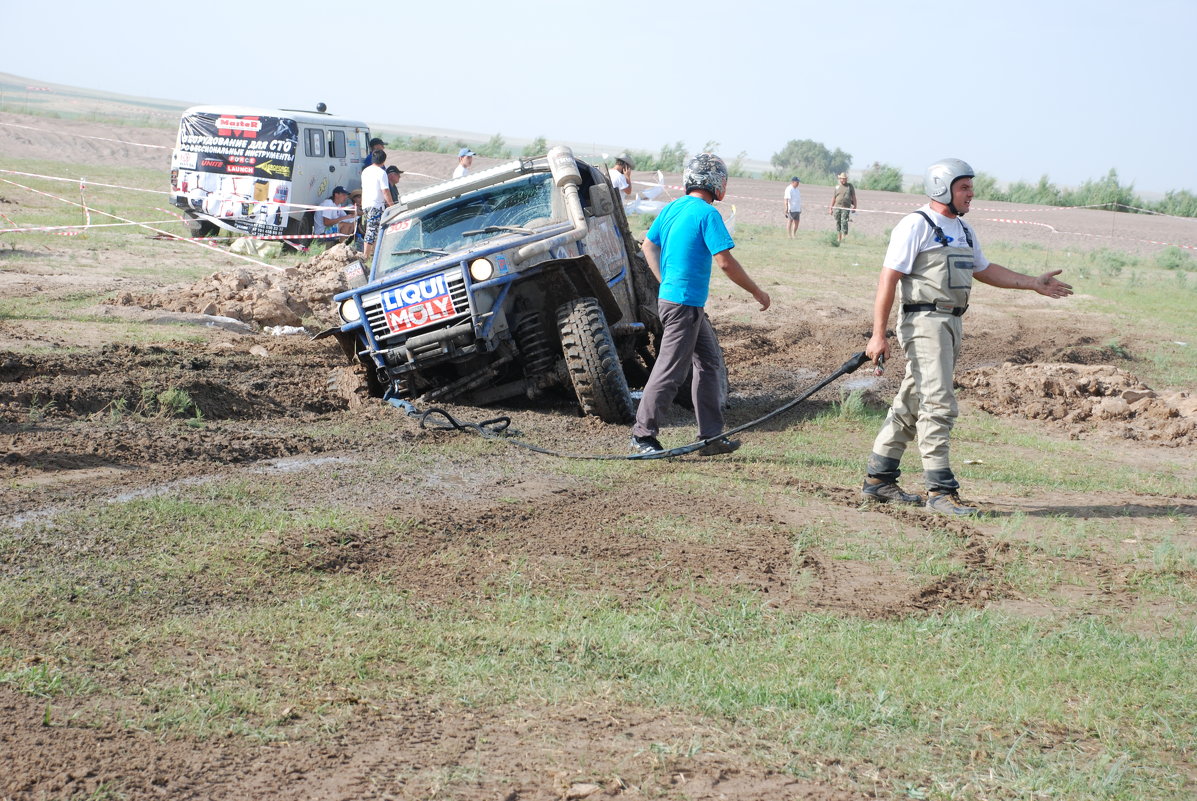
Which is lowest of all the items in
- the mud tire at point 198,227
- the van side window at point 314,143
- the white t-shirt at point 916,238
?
the mud tire at point 198,227

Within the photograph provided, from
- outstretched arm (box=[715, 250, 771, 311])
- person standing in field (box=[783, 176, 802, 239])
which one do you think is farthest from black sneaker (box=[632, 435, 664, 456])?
person standing in field (box=[783, 176, 802, 239])

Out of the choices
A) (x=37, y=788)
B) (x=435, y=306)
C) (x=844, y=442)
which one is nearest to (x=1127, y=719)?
(x=37, y=788)

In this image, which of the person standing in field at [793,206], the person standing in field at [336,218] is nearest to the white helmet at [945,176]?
the person standing in field at [336,218]

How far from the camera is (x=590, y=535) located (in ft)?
19.1

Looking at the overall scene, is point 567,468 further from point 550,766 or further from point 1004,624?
point 550,766

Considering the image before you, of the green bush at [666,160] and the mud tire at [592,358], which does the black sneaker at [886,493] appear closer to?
the mud tire at [592,358]

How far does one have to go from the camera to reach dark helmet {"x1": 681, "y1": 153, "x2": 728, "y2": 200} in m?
7.31

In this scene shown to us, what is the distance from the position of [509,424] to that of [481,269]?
1.17 m

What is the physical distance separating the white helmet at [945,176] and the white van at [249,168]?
15.9 meters

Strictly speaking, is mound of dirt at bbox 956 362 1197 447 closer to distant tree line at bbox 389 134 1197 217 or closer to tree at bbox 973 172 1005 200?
distant tree line at bbox 389 134 1197 217

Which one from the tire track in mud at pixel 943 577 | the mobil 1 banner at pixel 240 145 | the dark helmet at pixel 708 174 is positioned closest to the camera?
the tire track in mud at pixel 943 577

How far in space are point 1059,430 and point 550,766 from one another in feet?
23.6

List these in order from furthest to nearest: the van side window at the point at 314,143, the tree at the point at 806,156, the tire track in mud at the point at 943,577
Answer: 1. the tree at the point at 806,156
2. the van side window at the point at 314,143
3. the tire track in mud at the point at 943,577

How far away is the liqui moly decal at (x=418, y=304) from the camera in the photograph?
8.36 meters
